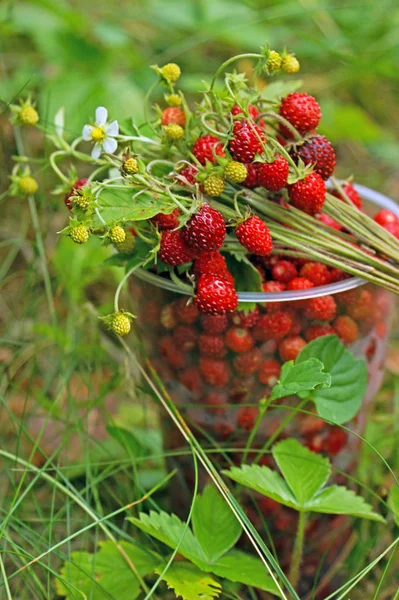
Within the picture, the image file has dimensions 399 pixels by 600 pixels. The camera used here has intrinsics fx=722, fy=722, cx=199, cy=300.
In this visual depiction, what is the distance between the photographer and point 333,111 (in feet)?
5.02

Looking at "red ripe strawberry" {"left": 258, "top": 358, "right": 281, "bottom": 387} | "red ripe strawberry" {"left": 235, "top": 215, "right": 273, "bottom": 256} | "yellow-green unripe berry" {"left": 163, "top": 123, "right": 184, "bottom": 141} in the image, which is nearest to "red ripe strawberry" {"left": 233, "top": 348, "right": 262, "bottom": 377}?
"red ripe strawberry" {"left": 258, "top": 358, "right": 281, "bottom": 387}

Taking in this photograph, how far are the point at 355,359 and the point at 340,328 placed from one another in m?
0.04

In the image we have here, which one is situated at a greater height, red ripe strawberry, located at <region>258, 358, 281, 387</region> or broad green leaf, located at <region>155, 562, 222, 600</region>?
red ripe strawberry, located at <region>258, 358, 281, 387</region>

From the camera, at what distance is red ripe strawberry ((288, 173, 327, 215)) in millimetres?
675

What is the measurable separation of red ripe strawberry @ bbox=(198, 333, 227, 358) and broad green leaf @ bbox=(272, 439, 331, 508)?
0.11m

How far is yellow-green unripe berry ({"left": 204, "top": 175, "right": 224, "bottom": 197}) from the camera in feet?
2.10

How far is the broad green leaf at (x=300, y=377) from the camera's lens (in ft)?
2.10

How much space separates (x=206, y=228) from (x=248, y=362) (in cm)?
17

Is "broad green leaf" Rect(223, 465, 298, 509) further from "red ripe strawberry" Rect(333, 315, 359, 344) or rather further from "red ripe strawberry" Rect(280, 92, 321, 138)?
"red ripe strawberry" Rect(280, 92, 321, 138)

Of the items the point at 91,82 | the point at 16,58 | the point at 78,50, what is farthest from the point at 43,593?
the point at 16,58

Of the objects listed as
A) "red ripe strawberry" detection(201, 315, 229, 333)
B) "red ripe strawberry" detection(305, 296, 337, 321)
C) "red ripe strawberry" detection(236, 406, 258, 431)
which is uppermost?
"red ripe strawberry" detection(305, 296, 337, 321)

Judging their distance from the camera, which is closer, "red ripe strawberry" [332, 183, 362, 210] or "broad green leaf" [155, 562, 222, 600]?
"broad green leaf" [155, 562, 222, 600]

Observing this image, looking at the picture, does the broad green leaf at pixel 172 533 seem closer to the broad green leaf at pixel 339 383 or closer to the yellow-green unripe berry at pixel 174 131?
the broad green leaf at pixel 339 383

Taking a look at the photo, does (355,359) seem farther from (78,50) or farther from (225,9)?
(225,9)
